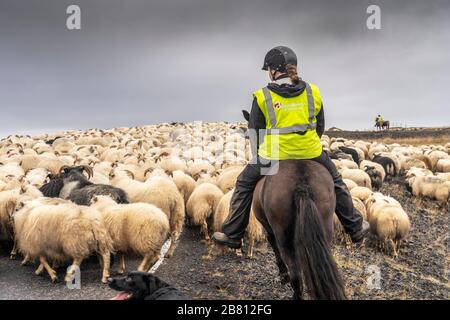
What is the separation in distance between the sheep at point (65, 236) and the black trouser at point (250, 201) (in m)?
2.22

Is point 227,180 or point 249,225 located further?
point 227,180

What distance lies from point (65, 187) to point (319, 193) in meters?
7.10

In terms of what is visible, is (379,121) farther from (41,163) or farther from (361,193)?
(41,163)

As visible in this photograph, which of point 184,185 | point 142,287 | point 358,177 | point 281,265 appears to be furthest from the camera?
point 358,177

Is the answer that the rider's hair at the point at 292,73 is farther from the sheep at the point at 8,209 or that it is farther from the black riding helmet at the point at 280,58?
the sheep at the point at 8,209

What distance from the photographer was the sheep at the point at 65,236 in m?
7.27

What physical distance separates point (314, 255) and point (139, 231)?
3.71 m

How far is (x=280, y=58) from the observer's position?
579 cm

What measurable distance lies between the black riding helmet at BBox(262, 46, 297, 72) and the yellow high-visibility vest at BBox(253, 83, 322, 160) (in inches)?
15.4

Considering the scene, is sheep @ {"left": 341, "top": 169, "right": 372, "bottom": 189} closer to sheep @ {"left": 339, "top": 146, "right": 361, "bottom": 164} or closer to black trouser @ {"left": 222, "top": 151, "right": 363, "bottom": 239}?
sheep @ {"left": 339, "top": 146, "right": 361, "bottom": 164}

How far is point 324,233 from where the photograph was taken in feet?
15.7

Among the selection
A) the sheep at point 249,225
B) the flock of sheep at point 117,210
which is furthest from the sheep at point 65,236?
the sheep at point 249,225

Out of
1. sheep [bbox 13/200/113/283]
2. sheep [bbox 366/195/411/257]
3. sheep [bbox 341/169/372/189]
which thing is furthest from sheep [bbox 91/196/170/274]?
sheep [bbox 341/169/372/189]

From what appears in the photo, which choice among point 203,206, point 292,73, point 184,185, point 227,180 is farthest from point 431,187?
point 292,73
